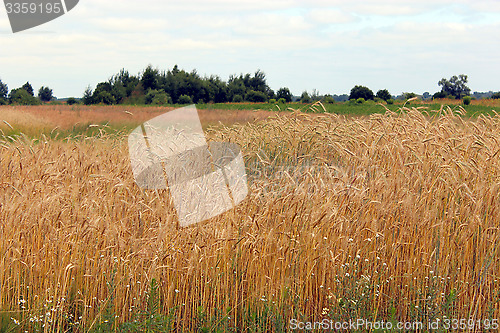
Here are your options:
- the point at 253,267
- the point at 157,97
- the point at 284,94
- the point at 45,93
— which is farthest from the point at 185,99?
the point at 45,93

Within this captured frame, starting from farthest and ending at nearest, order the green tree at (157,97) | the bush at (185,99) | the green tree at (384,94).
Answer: the green tree at (384,94) < the bush at (185,99) < the green tree at (157,97)

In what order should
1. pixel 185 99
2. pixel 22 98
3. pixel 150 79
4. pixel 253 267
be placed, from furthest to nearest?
1. pixel 22 98
2. pixel 150 79
3. pixel 185 99
4. pixel 253 267

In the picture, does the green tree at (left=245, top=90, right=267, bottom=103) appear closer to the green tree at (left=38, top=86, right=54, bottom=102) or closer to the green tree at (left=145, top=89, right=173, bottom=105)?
the green tree at (left=145, top=89, right=173, bottom=105)

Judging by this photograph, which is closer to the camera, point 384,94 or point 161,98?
point 161,98

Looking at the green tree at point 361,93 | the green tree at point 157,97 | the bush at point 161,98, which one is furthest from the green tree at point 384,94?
the bush at point 161,98

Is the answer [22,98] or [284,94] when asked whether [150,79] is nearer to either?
[284,94]

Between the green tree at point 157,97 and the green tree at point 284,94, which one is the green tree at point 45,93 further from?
the green tree at point 157,97

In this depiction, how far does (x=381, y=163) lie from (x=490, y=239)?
5.88 ft

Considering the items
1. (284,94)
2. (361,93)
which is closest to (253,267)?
(284,94)

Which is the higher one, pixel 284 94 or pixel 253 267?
pixel 284 94

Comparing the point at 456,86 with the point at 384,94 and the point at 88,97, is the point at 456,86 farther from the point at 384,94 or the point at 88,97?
the point at 88,97

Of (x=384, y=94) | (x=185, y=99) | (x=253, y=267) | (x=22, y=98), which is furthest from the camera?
(x=384, y=94)

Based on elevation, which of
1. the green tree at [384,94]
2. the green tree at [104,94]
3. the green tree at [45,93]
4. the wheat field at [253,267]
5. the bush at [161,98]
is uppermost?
the green tree at [45,93]

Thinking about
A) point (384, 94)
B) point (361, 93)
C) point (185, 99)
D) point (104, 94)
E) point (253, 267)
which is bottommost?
point (253, 267)
